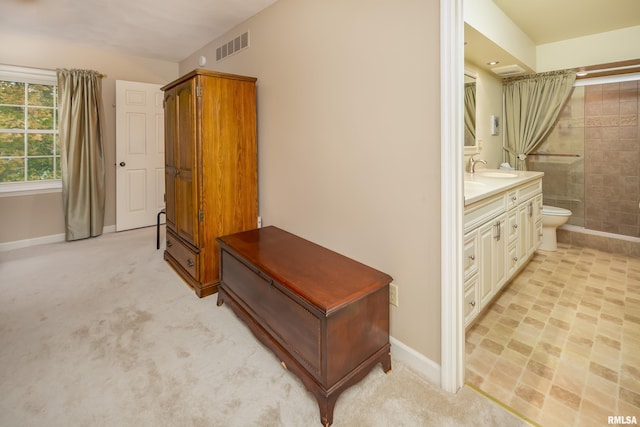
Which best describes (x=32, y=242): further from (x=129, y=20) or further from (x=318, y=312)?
(x=318, y=312)

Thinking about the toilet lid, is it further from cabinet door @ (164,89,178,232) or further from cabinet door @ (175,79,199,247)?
cabinet door @ (164,89,178,232)

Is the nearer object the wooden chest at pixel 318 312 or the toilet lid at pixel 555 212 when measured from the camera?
the wooden chest at pixel 318 312

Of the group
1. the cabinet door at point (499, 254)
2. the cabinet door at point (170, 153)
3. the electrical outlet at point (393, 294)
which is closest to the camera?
the electrical outlet at point (393, 294)

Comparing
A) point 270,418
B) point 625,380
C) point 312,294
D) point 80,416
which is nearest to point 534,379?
point 625,380

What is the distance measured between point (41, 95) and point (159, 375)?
155 inches

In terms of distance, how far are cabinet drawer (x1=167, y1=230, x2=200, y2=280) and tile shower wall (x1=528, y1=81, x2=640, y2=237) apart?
430cm

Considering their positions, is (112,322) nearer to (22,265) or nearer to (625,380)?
(22,265)

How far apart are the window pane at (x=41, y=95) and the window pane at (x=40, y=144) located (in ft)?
1.19

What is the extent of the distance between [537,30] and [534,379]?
347 cm

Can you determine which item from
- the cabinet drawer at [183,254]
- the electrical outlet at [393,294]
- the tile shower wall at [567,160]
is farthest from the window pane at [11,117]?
the tile shower wall at [567,160]

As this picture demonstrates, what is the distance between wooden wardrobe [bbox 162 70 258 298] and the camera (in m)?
2.50

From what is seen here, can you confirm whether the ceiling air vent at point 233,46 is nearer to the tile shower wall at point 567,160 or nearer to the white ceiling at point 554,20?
the white ceiling at point 554,20

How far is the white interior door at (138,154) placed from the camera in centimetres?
414

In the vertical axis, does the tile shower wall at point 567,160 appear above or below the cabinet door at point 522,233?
above
